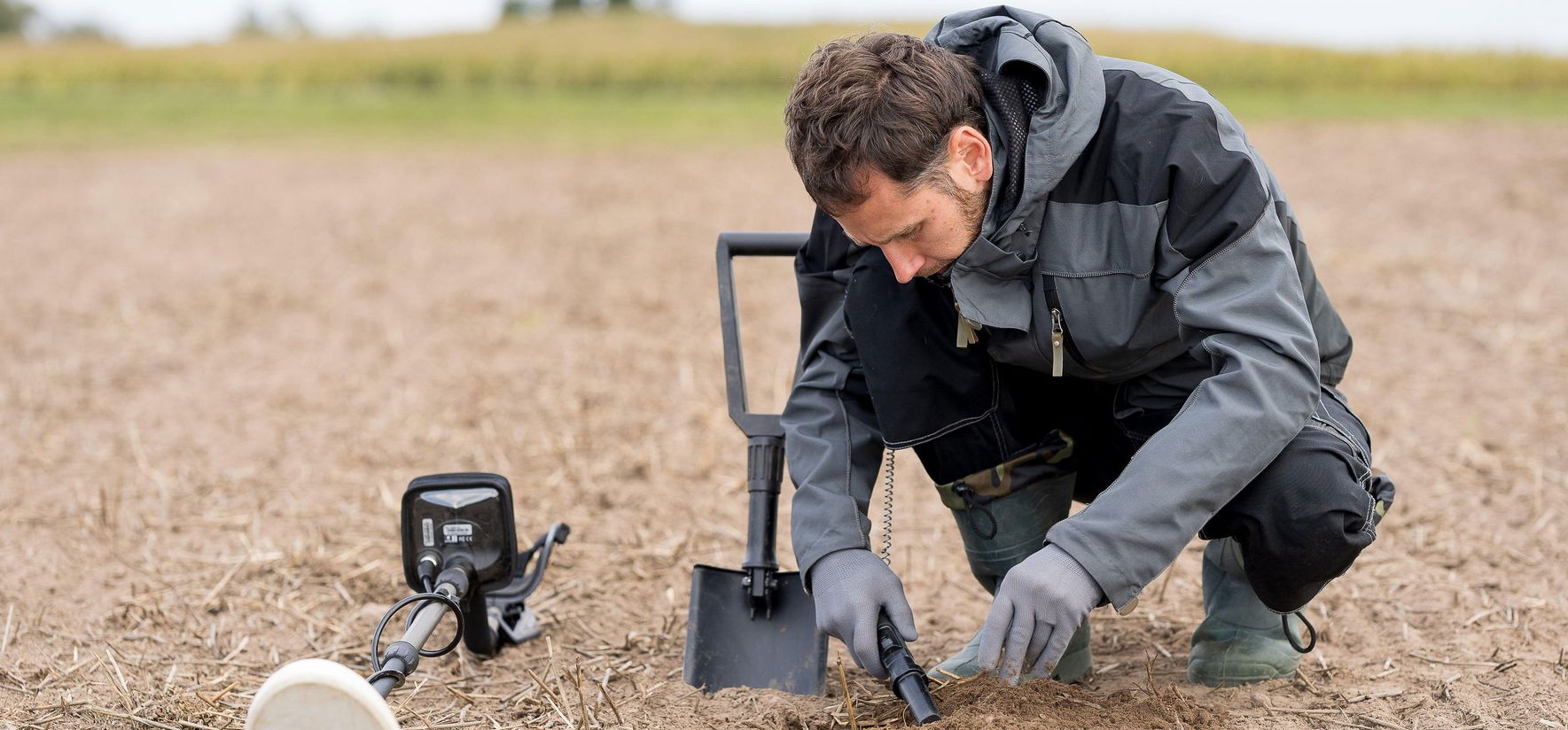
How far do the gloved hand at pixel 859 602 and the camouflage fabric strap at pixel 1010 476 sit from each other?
300mm

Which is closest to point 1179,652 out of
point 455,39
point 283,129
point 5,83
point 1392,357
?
point 1392,357

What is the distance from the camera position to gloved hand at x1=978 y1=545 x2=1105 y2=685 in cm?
220

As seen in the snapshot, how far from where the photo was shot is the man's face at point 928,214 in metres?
2.35

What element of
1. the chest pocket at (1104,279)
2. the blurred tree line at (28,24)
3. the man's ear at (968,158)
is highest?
the man's ear at (968,158)

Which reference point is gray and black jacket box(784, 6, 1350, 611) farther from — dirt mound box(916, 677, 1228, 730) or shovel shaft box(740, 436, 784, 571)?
dirt mound box(916, 677, 1228, 730)

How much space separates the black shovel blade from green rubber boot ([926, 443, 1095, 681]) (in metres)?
0.28

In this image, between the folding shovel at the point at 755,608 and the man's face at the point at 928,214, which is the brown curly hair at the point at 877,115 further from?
the folding shovel at the point at 755,608

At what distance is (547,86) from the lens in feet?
80.0

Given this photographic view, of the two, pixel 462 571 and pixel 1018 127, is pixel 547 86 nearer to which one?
pixel 462 571

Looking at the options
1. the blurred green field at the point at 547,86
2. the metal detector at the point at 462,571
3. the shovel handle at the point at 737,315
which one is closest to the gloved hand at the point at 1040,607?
the shovel handle at the point at 737,315

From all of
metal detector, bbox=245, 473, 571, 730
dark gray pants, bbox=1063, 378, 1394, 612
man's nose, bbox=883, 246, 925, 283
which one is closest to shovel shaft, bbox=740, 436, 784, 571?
metal detector, bbox=245, 473, 571, 730

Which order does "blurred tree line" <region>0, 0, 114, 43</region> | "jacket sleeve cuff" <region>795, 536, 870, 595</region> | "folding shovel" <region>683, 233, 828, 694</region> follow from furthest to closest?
"blurred tree line" <region>0, 0, 114, 43</region> → "folding shovel" <region>683, 233, 828, 694</region> → "jacket sleeve cuff" <region>795, 536, 870, 595</region>

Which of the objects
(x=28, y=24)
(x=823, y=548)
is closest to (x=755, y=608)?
(x=823, y=548)

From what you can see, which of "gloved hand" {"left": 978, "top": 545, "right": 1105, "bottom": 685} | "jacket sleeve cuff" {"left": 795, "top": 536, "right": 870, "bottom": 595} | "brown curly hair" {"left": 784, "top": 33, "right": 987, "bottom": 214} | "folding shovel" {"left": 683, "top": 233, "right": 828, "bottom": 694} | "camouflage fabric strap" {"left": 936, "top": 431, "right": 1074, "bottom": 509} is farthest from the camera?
"folding shovel" {"left": 683, "top": 233, "right": 828, "bottom": 694}
